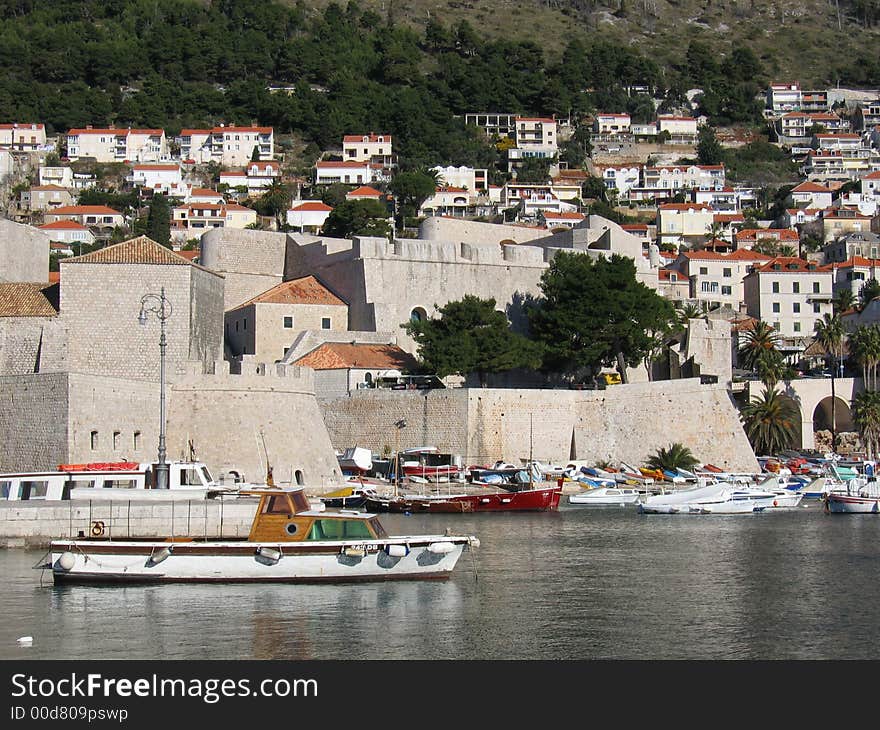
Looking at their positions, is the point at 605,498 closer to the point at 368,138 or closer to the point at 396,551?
the point at 396,551

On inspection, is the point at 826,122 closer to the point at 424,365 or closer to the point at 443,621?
the point at 424,365

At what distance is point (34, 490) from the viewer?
26.1 m

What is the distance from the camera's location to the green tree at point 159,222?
81.0 metres

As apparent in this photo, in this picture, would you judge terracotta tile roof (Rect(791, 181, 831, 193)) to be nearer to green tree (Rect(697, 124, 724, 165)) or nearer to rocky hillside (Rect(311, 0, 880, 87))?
green tree (Rect(697, 124, 724, 165))

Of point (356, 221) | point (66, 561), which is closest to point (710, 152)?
point (356, 221)

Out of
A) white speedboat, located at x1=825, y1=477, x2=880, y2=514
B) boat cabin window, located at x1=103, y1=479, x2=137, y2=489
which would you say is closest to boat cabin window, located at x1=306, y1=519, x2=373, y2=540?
boat cabin window, located at x1=103, y1=479, x2=137, y2=489

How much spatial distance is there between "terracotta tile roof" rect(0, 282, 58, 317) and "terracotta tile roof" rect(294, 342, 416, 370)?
9.83 meters

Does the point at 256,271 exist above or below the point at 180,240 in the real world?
below

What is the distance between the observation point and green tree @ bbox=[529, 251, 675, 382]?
149 ft

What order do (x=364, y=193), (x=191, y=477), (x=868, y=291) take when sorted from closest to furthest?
(x=191, y=477)
(x=868, y=291)
(x=364, y=193)

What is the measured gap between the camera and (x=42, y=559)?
2258 centimetres

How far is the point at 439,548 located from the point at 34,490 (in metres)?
8.98

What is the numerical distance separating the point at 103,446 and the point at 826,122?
10363cm
